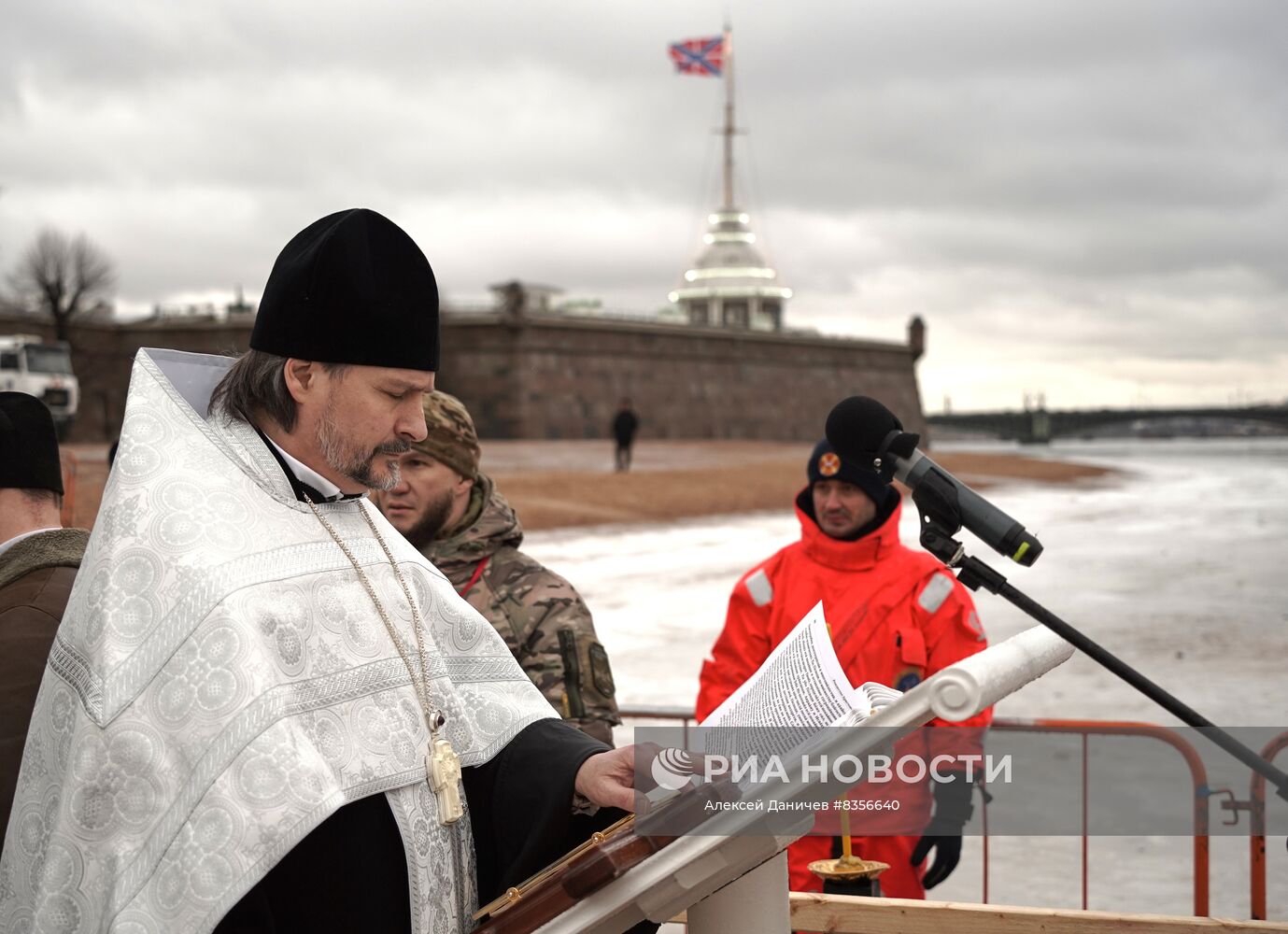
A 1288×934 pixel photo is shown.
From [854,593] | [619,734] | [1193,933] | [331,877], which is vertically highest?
[854,593]

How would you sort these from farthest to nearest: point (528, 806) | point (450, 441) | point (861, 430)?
point (450, 441) < point (861, 430) < point (528, 806)

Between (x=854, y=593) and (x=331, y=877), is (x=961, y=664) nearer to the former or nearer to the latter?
(x=331, y=877)

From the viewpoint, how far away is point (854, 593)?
3.93 m

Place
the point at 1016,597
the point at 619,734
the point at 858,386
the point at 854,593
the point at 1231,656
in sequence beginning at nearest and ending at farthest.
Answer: the point at 1016,597
the point at 854,593
the point at 619,734
the point at 1231,656
the point at 858,386

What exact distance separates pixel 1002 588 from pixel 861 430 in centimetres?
50

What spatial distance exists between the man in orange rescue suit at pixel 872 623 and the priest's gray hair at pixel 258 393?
70.7 inches

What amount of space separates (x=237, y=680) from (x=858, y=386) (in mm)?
58767

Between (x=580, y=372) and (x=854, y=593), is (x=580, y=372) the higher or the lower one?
the higher one

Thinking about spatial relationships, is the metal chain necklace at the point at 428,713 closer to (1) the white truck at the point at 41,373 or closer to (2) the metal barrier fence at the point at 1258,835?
(2) the metal barrier fence at the point at 1258,835

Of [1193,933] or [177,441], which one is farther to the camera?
[1193,933]

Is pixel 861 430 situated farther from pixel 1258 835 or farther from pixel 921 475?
pixel 1258 835

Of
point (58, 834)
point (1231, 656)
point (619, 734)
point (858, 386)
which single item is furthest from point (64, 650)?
point (858, 386)

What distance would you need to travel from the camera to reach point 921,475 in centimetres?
273

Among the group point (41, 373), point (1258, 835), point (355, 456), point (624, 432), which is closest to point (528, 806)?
point (355, 456)
